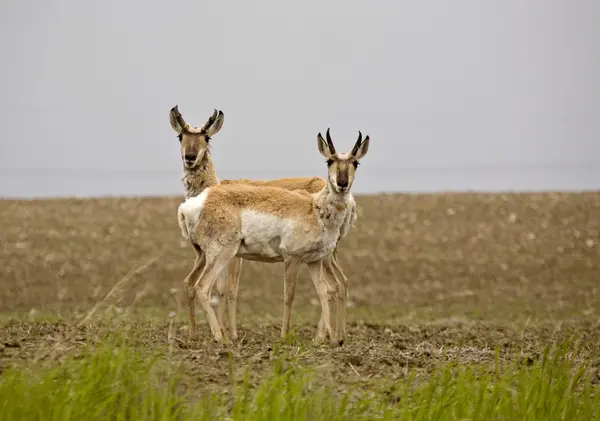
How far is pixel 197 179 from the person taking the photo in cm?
1425

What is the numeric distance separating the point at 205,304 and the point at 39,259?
49.3 ft

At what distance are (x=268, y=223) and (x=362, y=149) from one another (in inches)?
56.1

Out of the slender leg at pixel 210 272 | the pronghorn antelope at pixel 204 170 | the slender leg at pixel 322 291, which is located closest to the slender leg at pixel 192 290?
the slender leg at pixel 210 272

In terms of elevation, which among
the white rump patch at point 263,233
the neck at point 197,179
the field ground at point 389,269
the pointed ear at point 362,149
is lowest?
the field ground at point 389,269

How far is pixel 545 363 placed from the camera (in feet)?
30.2

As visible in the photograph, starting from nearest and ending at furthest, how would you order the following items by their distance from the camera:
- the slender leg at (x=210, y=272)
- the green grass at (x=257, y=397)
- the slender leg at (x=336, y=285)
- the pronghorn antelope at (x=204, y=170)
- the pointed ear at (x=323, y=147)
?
1. the green grass at (x=257, y=397)
2. the slender leg at (x=210, y=272)
3. the pointed ear at (x=323, y=147)
4. the slender leg at (x=336, y=285)
5. the pronghorn antelope at (x=204, y=170)

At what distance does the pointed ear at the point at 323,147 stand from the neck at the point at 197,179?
1746 mm

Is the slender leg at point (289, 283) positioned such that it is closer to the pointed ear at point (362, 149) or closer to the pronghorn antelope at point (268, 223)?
the pronghorn antelope at point (268, 223)

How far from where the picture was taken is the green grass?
728cm

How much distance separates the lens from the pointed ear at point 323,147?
13109 mm

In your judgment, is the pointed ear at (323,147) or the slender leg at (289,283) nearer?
the slender leg at (289,283)

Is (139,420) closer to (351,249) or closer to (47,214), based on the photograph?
(351,249)

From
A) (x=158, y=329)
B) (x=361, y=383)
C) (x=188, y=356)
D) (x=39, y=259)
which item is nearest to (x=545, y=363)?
(x=361, y=383)

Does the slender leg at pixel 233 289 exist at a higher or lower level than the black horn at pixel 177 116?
lower
